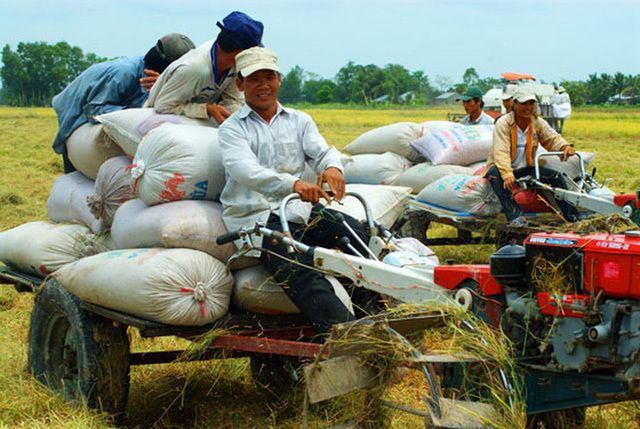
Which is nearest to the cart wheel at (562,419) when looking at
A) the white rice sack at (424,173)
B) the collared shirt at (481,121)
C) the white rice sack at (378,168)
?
the white rice sack at (424,173)

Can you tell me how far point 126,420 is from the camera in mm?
4145

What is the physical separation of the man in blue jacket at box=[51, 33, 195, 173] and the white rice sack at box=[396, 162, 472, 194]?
133 inches

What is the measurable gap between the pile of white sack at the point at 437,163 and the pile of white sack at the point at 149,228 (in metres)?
2.37

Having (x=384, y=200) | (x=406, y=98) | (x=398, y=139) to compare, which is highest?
(x=398, y=139)

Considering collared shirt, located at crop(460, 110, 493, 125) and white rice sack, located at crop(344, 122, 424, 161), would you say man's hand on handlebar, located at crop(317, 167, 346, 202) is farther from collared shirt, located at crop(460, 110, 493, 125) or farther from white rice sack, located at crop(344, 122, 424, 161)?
collared shirt, located at crop(460, 110, 493, 125)

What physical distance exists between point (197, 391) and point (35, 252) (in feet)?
4.34

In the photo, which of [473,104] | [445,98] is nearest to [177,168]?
[473,104]

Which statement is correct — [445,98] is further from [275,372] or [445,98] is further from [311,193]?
[311,193]

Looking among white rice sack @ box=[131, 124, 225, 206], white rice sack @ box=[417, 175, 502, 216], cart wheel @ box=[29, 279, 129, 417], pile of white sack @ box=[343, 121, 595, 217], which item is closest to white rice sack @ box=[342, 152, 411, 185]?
pile of white sack @ box=[343, 121, 595, 217]

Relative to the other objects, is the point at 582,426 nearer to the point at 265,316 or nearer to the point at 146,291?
the point at 265,316

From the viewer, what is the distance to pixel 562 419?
11.5 ft

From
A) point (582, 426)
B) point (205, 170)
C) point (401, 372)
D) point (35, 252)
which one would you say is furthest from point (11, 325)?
point (582, 426)

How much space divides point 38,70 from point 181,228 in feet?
303

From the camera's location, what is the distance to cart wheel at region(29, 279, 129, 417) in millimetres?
3990
